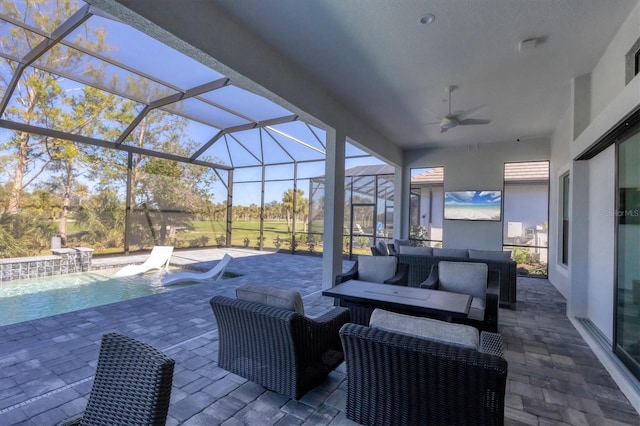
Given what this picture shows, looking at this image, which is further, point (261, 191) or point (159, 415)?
point (261, 191)

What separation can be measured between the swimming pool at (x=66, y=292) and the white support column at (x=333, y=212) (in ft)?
10.9

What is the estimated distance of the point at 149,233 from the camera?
34.3 feet

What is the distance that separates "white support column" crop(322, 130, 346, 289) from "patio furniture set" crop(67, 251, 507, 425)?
2483 millimetres

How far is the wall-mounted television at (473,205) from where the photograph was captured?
329 inches

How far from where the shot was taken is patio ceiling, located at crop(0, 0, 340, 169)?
15.5 feet

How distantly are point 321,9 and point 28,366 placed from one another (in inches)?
175

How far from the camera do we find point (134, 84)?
6.69 metres

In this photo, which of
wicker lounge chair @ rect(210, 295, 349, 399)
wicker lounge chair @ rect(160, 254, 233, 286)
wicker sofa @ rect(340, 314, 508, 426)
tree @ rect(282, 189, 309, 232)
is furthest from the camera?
tree @ rect(282, 189, 309, 232)

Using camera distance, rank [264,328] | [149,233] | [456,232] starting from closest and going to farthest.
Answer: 1. [264,328]
2. [456,232]
3. [149,233]

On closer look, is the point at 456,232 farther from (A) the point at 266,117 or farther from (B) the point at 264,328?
(B) the point at 264,328

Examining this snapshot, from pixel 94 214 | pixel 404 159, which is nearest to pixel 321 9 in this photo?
pixel 404 159

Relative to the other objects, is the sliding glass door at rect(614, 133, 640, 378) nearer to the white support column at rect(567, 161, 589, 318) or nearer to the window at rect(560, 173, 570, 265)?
the white support column at rect(567, 161, 589, 318)

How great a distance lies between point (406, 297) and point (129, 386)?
2567 mm

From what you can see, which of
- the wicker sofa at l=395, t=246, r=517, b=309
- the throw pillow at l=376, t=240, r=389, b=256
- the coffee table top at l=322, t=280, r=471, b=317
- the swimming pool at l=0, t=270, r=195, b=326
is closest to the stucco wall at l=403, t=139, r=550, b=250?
the throw pillow at l=376, t=240, r=389, b=256
